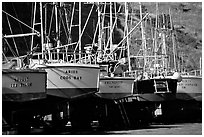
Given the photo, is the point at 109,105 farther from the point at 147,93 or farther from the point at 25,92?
the point at 25,92

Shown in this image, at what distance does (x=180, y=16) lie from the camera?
56188mm

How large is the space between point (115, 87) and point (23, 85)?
5.08m

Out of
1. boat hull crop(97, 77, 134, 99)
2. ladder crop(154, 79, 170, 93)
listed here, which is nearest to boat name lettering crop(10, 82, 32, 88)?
boat hull crop(97, 77, 134, 99)

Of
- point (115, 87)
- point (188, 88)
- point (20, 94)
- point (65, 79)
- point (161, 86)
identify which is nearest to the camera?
point (20, 94)

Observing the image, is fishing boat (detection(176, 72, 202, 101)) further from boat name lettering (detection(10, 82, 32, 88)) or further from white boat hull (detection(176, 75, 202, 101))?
boat name lettering (detection(10, 82, 32, 88))

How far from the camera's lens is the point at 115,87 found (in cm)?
1686

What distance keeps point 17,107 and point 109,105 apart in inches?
216

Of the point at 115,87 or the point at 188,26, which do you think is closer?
the point at 115,87

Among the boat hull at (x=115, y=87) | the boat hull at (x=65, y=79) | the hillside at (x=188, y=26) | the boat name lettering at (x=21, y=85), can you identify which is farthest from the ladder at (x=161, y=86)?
the hillside at (x=188, y=26)

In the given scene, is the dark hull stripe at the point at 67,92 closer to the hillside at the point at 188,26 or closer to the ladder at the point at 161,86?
the ladder at the point at 161,86

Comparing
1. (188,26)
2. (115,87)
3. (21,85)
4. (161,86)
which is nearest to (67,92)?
(21,85)

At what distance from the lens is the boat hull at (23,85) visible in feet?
40.4

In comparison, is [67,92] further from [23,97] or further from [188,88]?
[188,88]

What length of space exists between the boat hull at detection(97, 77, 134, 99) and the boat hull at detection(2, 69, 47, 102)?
3.95 m
